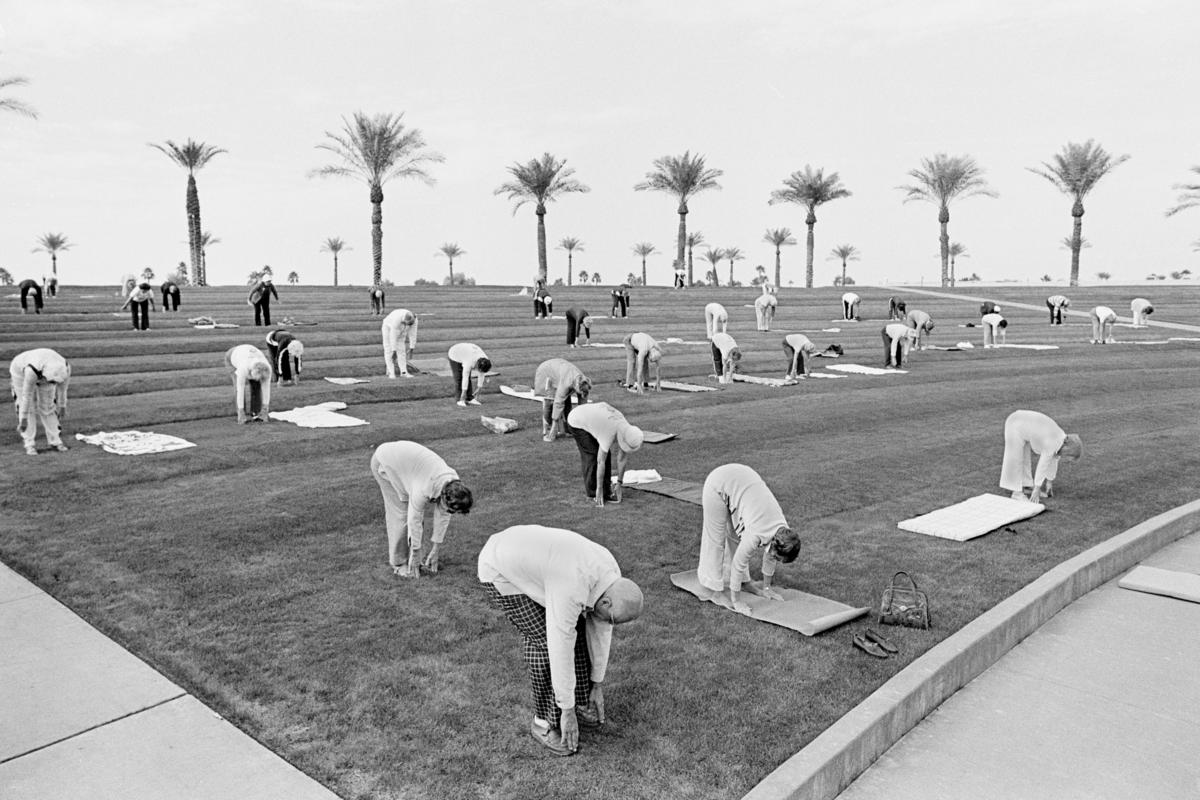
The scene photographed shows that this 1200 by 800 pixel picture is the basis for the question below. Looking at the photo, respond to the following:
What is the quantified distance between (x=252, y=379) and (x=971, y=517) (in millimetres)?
12271

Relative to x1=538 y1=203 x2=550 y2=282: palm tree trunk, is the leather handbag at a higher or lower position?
lower

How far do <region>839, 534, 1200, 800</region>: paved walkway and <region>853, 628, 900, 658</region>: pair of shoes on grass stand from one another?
0.58 m

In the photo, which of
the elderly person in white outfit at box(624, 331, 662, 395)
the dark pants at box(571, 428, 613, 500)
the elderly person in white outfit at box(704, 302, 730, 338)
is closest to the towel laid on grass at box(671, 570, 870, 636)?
the dark pants at box(571, 428, 613, 500)

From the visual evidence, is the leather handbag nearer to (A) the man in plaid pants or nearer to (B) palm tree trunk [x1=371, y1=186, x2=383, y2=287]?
(A) the man in plaid pants

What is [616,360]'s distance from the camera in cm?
2698

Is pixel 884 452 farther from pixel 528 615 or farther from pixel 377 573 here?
pixel 528 615

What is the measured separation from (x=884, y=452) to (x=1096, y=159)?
58.7m

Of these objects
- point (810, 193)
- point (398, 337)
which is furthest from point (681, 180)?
point (398, 337)

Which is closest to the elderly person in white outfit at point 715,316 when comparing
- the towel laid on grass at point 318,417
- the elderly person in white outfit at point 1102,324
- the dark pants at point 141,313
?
the towel laid on grass at point 318,417

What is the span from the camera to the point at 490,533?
10.8 meters

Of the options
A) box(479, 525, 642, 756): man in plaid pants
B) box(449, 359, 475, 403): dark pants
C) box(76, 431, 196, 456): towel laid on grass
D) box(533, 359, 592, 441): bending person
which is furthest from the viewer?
box(449, 359, 475, 403): dark pants

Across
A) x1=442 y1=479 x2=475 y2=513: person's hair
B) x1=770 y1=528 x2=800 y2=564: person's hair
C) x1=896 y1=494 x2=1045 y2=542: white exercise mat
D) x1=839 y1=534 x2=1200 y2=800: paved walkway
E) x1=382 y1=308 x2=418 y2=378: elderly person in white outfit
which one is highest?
x1=382 y1=308 x2=418 y2=378: elderly person in white outfit

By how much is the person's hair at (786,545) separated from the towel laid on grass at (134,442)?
10787mm

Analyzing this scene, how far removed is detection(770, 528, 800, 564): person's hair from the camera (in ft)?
24.9
